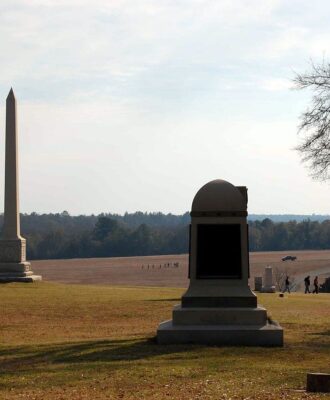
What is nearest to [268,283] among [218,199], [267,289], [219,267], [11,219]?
[267,289]

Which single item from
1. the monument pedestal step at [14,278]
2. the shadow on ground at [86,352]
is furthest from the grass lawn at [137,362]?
the monument pedestal step at [14,278]

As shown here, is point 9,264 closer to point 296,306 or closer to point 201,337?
point 296,306

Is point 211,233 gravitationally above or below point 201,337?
above

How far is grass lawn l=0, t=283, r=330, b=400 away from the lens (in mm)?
11539

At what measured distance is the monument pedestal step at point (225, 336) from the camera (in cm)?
1573

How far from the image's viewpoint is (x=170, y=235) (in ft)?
583

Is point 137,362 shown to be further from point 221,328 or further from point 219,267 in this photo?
point 219,267

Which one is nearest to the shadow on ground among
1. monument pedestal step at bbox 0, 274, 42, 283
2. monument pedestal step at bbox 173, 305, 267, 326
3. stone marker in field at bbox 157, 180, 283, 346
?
monument pedestal step at bbox 173, 305, 267, 326

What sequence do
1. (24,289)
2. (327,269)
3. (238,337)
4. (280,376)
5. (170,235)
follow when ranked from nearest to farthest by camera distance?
(280,376)
(238,337)
(24,289)
(327,269)
(170,235)

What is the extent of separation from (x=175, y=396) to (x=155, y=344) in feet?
16.2

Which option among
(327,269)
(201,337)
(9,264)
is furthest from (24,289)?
(327,269)

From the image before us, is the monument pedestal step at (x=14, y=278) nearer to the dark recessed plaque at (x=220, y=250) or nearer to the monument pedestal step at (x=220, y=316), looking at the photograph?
the dark recessed plaque at (x=220, y=250)

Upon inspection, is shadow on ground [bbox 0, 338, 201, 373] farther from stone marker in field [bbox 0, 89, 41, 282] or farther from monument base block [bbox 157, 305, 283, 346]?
stone marker in field [bbox 0, 89, 41, 282]

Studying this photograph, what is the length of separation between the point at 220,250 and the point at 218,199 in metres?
1.04
